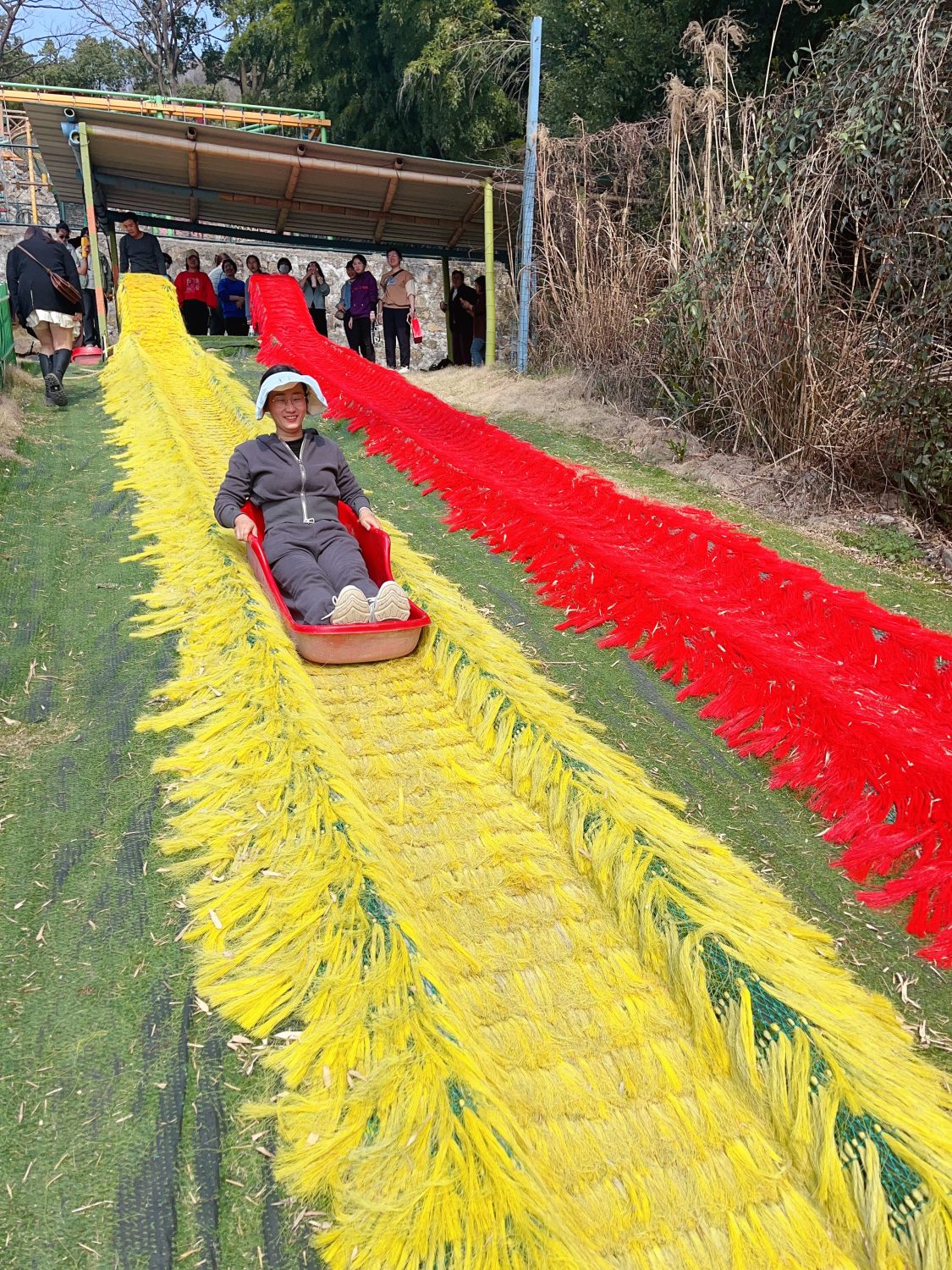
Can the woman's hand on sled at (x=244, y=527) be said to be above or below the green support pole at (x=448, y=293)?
below

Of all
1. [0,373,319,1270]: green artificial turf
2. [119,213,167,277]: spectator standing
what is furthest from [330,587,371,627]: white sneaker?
[119,213,167,277]: spectator standing

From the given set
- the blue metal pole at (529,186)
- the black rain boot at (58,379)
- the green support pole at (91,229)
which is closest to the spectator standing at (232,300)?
the green support pole at (91,229)

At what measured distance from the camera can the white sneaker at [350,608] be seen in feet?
11.5

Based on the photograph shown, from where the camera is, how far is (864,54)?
20.2 feet

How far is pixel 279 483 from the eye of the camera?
4.09m

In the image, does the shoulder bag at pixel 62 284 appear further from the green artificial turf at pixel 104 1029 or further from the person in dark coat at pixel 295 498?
the green artificial turf at pixel 104 1029

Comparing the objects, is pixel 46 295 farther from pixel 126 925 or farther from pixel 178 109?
pixel 178 109

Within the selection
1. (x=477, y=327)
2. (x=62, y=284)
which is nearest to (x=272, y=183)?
(x=477, y=327)

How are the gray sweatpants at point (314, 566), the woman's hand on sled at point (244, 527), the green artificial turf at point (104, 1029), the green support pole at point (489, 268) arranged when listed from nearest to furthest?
the green artificial turf at point (104, 1029)
the gray sweatpants at point (314, 566)
the woman's hand on sled at point (244, 527)
the green support pole at point (489, 268)

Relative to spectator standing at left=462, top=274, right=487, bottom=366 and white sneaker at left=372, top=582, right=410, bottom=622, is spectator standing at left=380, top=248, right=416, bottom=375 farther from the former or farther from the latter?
white sneaker at left=372, top=582, right=410, bottom=622

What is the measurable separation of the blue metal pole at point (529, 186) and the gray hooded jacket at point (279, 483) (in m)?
6.56

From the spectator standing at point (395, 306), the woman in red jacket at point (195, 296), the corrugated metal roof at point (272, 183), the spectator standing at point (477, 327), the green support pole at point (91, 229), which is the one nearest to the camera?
the green support pole at point (91, 229)

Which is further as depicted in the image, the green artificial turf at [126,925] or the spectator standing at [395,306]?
the spectator standing at [395,306]

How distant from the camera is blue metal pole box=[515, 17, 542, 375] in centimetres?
976
